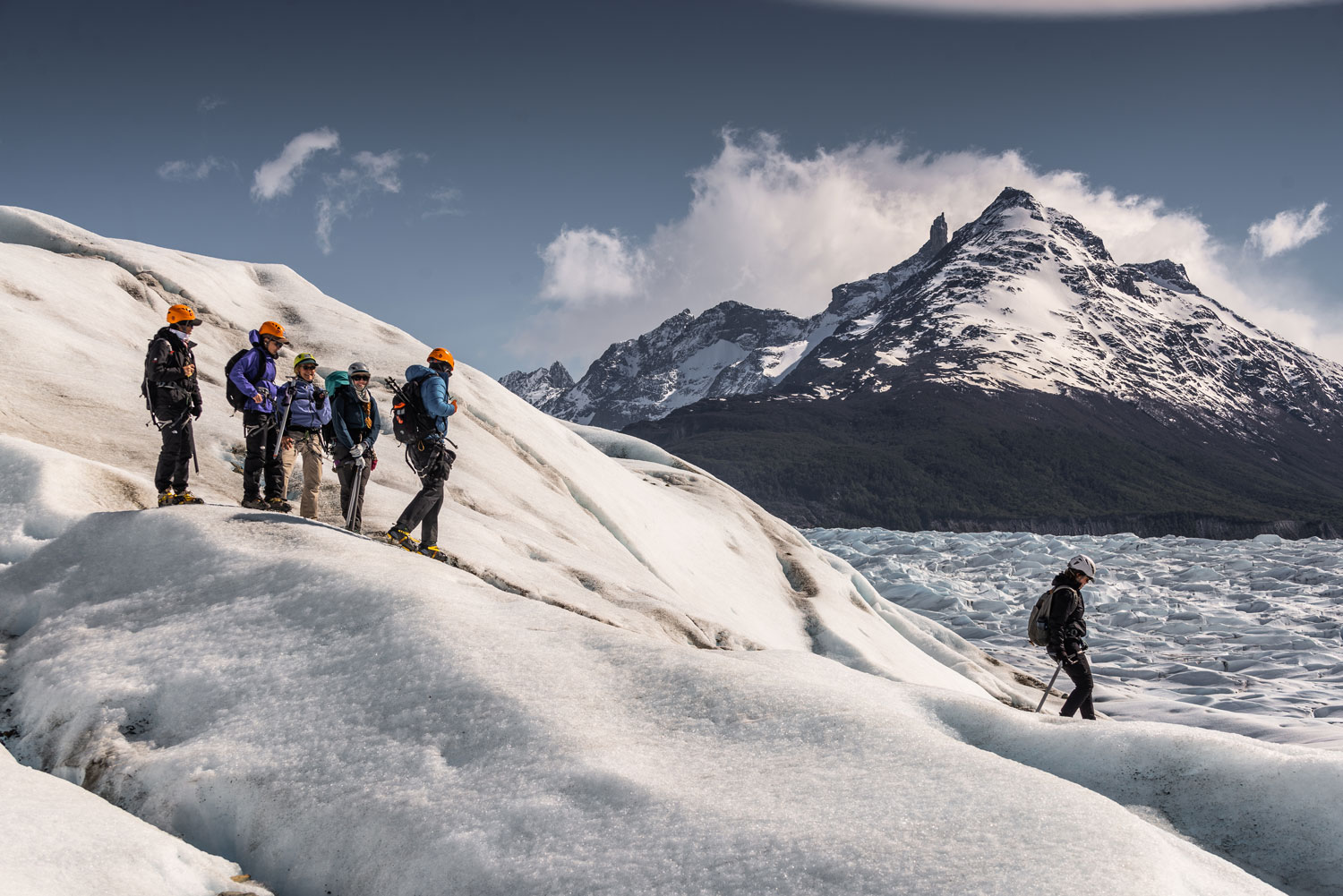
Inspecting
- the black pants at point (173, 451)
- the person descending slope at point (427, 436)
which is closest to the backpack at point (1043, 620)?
the person descending slope at point (427, 436)

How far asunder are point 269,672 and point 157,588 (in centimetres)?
191

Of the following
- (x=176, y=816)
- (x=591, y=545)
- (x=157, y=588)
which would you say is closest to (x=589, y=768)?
(x=176, y=816)

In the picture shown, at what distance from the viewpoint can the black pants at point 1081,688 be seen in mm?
9875

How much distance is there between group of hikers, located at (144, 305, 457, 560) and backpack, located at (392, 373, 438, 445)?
0.01 metres

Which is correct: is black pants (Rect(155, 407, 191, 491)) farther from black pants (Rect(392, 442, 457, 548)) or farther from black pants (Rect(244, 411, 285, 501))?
black pants (Rect(392, 442, 457, 548))

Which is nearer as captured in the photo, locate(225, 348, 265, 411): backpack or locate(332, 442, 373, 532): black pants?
locate(225, 348, 265, 411): backpack

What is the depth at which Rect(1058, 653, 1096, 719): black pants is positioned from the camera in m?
9.88

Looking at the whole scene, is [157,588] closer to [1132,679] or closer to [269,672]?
[269,672]

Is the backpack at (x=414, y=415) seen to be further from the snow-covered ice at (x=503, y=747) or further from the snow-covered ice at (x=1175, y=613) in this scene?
the snow-covered ice at (x=1175, y=613)

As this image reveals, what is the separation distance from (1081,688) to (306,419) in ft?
33.2

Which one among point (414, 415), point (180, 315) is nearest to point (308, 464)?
point (414, 415)

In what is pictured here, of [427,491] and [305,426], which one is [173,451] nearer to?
[305,426]

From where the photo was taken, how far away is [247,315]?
17328 millimetres

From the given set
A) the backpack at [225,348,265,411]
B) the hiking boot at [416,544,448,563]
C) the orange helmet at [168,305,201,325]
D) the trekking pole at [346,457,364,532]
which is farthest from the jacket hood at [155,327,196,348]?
the hiking boot at [416,544,448,563]
